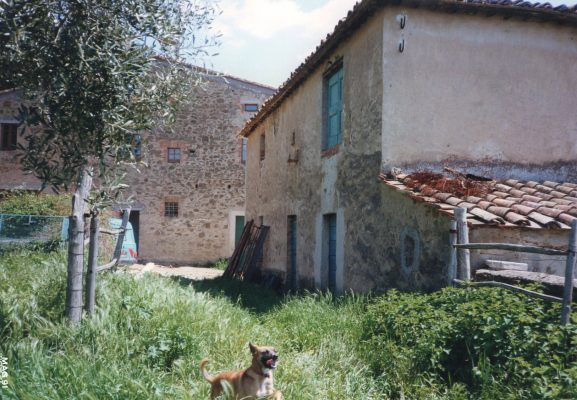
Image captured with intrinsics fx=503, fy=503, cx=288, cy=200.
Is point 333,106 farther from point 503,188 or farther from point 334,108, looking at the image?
point 503,188

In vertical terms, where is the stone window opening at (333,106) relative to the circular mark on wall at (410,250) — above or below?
above

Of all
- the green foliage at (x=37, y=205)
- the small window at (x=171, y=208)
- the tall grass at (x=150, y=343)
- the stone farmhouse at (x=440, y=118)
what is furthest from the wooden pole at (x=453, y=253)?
the small window at (x=171, y=208)

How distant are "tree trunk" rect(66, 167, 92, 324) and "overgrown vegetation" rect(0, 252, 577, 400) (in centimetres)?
21

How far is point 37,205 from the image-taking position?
12.9 meters

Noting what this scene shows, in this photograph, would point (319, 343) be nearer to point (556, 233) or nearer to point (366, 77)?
point (556, 233)

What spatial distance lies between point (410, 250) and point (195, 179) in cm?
1463

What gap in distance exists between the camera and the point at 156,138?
20109 millimetres

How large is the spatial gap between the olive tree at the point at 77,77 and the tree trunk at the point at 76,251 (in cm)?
1

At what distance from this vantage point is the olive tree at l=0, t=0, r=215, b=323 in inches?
183

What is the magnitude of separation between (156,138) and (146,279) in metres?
14.1

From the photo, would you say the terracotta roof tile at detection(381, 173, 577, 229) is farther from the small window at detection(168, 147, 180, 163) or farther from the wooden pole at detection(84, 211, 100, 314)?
the small window at detection(168, 147, 180, 163)

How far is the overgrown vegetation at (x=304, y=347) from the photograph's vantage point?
3.72 m

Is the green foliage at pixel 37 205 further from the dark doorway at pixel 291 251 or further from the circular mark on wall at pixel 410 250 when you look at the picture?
the circular mark on wall at pixel 410 250

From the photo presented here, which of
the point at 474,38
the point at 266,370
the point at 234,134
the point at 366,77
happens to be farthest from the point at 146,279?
the point at 234,134
